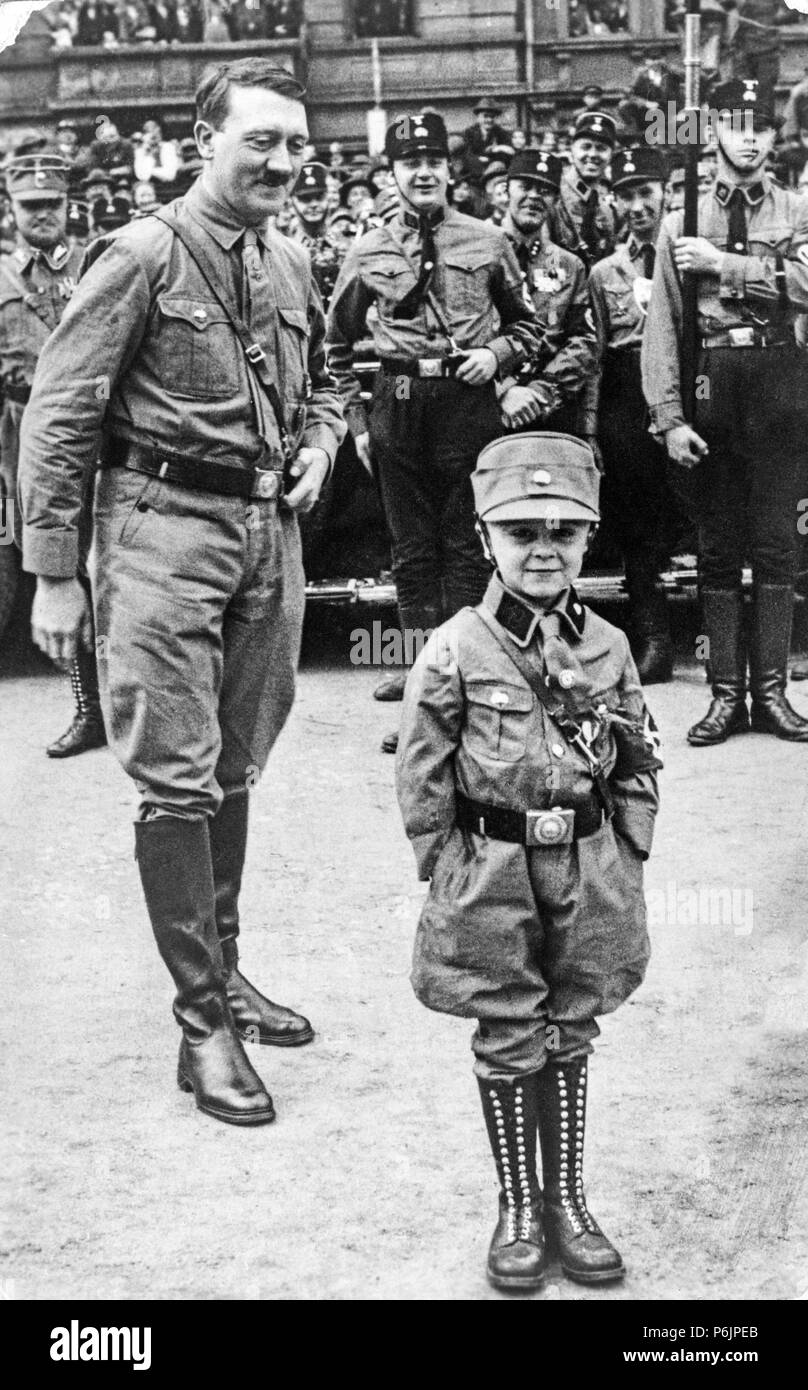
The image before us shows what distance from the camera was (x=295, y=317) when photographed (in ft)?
11.6

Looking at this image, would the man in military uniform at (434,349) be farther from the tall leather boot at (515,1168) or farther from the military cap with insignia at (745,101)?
the tall leather boot at (515,1168)

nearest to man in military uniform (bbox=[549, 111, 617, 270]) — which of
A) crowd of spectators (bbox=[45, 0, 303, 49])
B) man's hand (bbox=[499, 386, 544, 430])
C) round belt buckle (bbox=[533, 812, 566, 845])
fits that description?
man's hand (bbox=[499, 386, 544, 430])

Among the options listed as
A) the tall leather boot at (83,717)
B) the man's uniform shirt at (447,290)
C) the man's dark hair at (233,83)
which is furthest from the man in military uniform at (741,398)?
the man's dark hair at (233,83)

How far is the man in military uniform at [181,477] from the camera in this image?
328cm

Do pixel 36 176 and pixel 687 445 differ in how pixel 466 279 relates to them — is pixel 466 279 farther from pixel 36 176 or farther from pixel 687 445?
pixel 36 176

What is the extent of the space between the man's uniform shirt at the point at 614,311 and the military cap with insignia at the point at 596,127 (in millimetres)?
664

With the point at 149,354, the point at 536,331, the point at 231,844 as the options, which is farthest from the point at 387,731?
the point at 149,354

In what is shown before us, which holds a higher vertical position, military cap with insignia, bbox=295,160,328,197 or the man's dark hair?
the man's dark hair

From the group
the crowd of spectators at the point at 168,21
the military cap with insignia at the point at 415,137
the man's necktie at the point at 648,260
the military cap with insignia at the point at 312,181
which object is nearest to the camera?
the crowd of spectators at the point at 168,21

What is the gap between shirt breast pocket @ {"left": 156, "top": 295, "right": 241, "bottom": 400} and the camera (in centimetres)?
331

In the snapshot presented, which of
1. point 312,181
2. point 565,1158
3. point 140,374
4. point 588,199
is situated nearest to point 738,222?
A: point 588,199

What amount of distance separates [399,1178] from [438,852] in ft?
2.16

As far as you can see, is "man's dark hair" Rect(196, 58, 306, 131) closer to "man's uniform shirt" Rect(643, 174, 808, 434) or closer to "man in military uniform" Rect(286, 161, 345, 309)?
"man's uniform shirt" Rect(643, 174, 808, 434)

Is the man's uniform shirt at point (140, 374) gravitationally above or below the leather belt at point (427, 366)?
above
